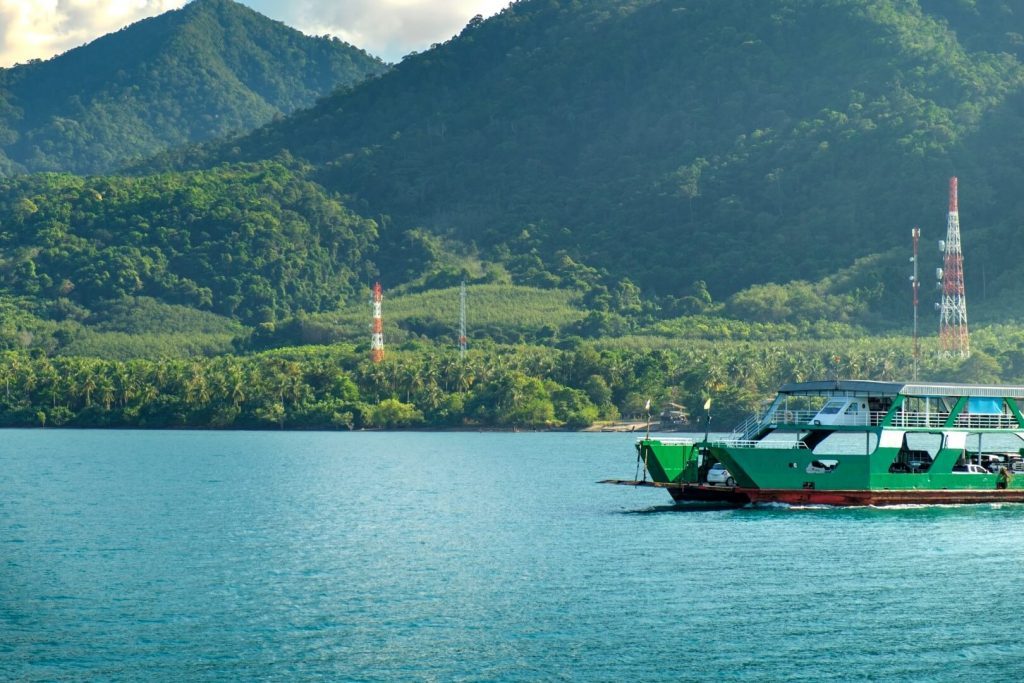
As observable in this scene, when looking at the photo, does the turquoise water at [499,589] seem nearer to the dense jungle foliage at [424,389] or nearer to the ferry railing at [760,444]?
the ferry railing at [760,444]

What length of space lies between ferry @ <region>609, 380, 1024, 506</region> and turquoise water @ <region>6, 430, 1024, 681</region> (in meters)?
1.44

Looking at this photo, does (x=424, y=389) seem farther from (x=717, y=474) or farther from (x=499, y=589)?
(x=499, y=589)

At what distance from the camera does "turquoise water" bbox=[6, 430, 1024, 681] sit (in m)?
38.2

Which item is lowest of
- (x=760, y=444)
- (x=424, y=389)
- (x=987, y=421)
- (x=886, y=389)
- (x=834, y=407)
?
(x=760, y=444)

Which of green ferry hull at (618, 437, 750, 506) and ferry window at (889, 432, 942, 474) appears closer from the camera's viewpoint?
green ferry hull at (618, 437, 750, 506)

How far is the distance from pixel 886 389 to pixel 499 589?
25.5 metres

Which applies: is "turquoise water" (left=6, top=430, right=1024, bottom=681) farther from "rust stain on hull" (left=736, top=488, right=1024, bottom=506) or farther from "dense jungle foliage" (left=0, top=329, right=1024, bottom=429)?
"dense jungle foliage" (left=0, top=329, right=1024, bottom=429)

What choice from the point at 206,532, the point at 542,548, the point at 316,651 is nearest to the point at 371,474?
the point at 206,532

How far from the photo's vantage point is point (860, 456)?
218 ft

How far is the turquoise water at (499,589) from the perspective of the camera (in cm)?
3816

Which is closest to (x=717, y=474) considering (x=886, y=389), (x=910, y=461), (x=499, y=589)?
(x=886, y=389)

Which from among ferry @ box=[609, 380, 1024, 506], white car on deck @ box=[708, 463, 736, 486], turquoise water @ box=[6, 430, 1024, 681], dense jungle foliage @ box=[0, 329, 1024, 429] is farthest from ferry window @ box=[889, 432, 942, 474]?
dense jungle foliage @ box=[0, 329, 1024, 429]

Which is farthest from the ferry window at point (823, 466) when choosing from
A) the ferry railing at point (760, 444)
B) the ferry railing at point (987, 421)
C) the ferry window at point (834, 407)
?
the ferry railing at point (987, 421)

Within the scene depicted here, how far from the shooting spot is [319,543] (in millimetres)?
58500
